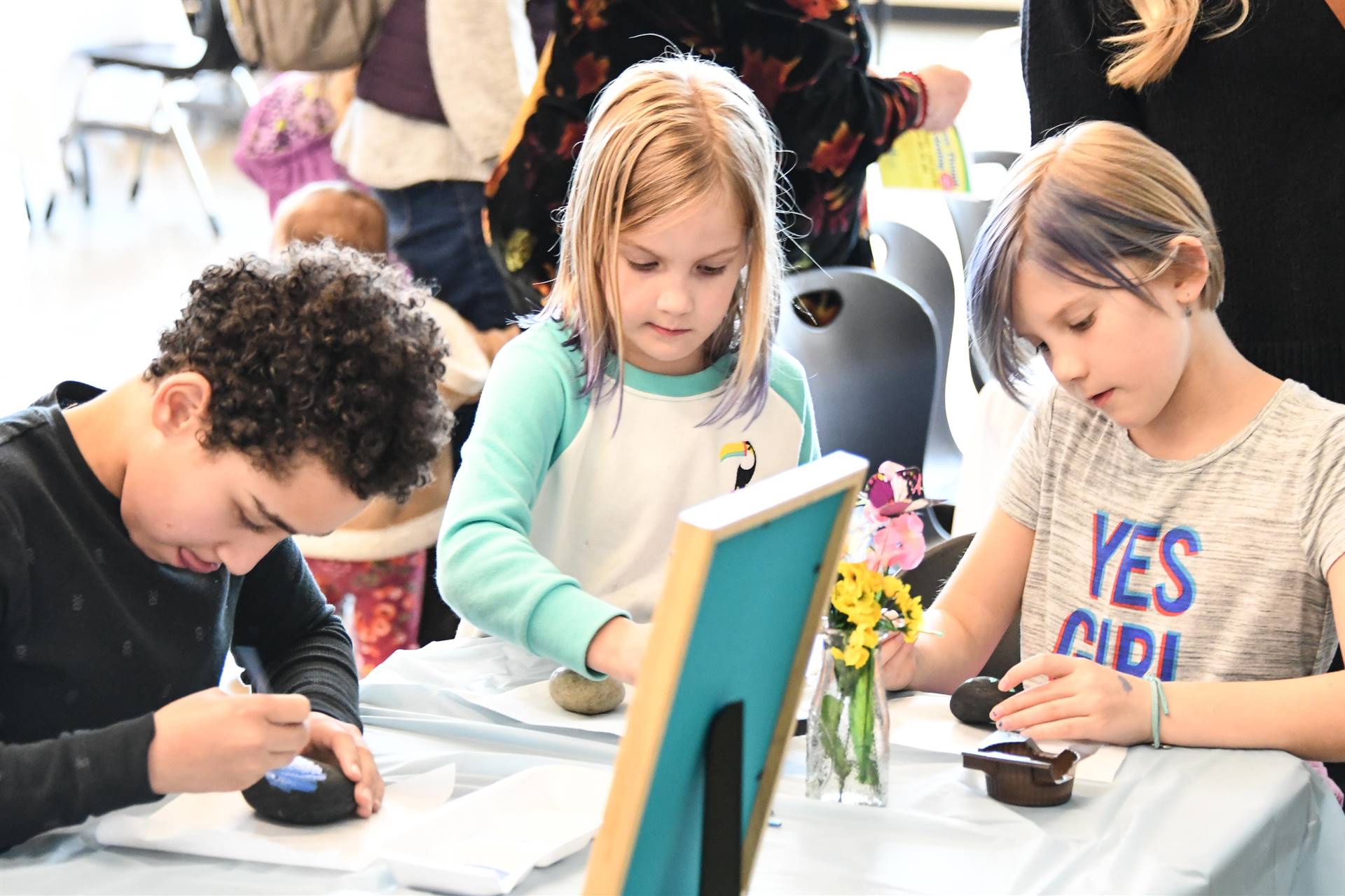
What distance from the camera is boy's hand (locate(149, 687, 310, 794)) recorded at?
0.99 m

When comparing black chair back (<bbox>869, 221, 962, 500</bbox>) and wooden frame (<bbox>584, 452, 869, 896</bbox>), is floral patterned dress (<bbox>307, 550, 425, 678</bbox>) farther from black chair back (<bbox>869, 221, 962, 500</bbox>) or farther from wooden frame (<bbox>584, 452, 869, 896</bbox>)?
wooden frame (<bbox>584, 452, 869, 896</bbox>)

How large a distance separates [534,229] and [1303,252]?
3.52ft

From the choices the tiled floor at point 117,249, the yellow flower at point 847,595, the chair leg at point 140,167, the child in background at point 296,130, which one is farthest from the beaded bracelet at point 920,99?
the chair leg at point 140,167

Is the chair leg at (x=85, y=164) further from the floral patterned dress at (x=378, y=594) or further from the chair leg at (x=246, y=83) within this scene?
the floral patterned dress at (x=378, y=594)

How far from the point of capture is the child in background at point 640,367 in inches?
59.2

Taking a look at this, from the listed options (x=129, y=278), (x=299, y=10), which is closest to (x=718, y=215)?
(x=299, y=10)

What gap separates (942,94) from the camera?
2.43m

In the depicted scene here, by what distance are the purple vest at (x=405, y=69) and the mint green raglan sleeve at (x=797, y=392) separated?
1058mm

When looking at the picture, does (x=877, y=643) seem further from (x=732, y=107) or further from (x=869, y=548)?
(x=732, y=107)

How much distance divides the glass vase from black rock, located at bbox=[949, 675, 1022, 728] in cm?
18

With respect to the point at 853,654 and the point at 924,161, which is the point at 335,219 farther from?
the point at 853,654

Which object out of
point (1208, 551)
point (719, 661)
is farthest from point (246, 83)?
point (719, 661)

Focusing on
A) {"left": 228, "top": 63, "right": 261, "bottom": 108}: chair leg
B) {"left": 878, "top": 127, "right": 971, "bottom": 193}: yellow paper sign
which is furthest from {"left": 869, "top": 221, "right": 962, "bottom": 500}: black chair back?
{"left": 228, "top": 63, "right": 261, "bottom": 108}: chair leg

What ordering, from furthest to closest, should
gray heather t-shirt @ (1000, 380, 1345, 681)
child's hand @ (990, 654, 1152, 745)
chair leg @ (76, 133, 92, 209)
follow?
chair leg @ (76, 133, 92, 209) < gray heather t-shirt @ (1000, 380, 1345, 681) < child's hand @ (990, 654, 1152, 745)
